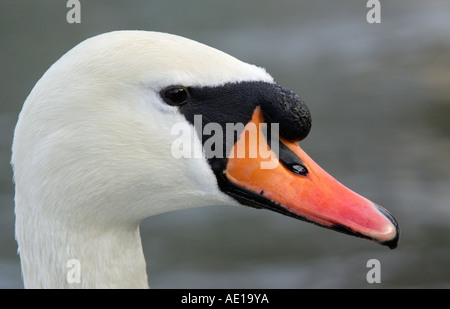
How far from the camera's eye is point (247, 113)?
6.78ft

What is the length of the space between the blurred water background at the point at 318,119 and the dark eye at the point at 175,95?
8.86 ft

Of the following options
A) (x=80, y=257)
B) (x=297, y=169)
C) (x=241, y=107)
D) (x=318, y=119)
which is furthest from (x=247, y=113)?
(x=318, y=119)

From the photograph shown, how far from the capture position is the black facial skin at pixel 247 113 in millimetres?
2035

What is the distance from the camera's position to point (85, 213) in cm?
202

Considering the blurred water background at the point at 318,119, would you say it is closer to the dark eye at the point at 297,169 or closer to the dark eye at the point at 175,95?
the dark eye at the point at 297,169

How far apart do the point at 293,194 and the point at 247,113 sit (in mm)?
241

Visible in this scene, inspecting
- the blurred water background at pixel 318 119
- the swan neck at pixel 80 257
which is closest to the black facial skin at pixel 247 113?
the swan neck at pixel 80 257

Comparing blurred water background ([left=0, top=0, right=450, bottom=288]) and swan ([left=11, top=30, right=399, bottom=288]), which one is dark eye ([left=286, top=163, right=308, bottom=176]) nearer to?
swan ([left=11, top=30, right=399, bottom=288])

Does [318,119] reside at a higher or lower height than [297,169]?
higher

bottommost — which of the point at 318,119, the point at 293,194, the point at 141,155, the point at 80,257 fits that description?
the point at 80,257

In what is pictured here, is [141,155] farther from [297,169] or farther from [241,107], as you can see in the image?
[297,169]

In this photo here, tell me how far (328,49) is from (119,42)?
498cm

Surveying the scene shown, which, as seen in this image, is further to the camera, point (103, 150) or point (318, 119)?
point (318, 119)

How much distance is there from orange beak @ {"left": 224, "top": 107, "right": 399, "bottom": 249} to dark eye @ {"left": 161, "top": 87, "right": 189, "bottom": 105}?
0.18 meters
